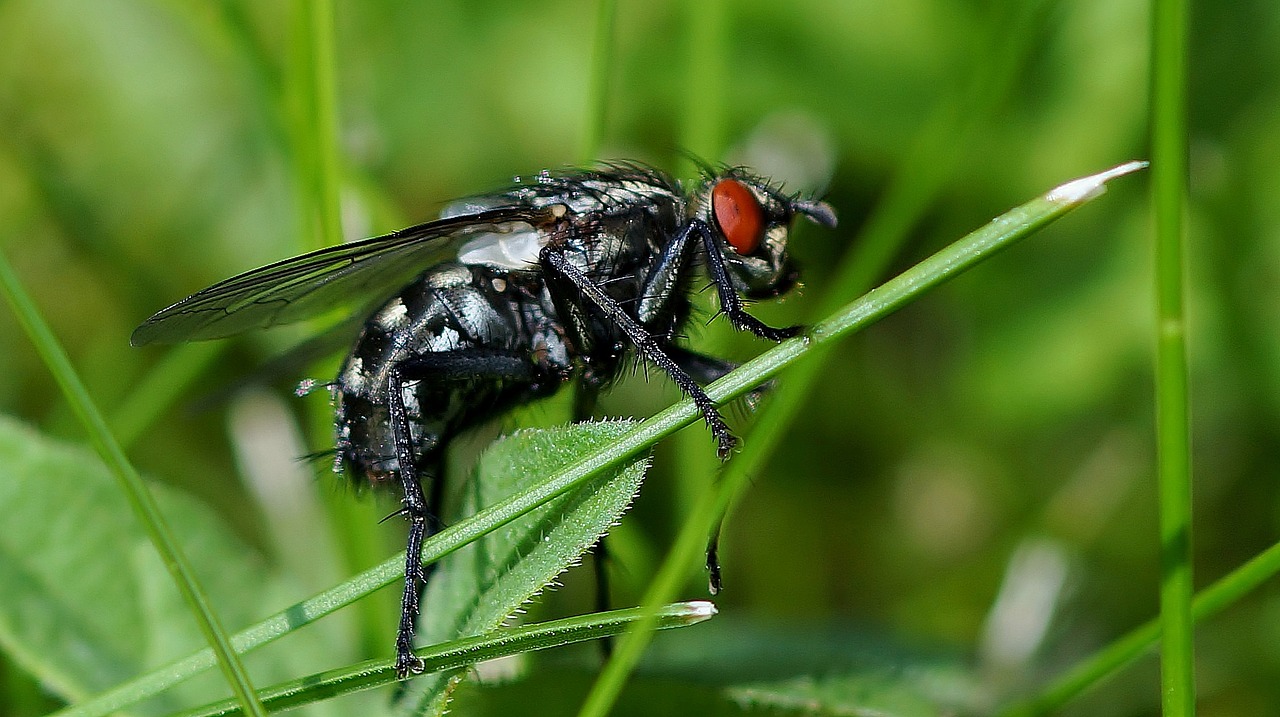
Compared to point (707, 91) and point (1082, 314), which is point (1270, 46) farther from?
point (707, 91)

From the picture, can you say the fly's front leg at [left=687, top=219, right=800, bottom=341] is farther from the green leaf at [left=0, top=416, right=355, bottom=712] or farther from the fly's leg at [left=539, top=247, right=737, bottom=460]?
the green leaf at [left=0, top=416, right=355, bottom=712]

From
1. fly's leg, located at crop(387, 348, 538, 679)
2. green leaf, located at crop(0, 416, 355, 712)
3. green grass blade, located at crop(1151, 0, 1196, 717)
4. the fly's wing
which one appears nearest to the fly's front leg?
the fly's wing

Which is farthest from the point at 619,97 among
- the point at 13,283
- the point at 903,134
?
the point at 13,283

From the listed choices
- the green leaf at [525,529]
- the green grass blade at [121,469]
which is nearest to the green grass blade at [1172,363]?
the green leaf at [525,529]

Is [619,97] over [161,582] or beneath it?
over

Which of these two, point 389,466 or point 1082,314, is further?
point 1082,314

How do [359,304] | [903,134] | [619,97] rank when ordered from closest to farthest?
[359,304]
[903,134]
[619,97]
